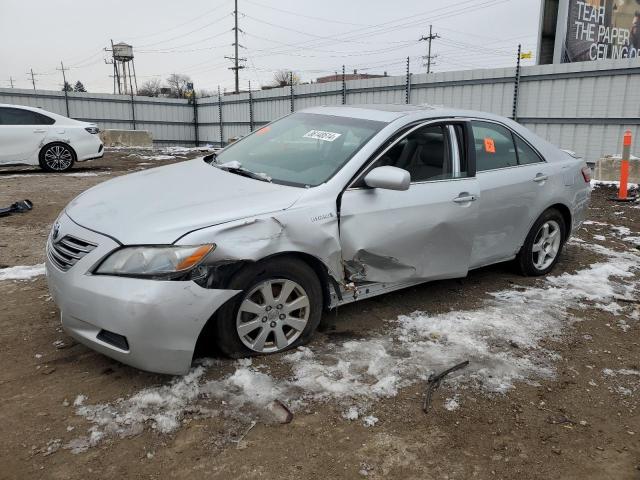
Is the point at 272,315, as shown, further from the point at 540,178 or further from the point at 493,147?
the point at 540,178

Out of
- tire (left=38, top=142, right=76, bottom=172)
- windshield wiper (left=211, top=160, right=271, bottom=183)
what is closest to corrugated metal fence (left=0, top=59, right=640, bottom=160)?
tire (left=38, top=142, right=76, bottom=172)

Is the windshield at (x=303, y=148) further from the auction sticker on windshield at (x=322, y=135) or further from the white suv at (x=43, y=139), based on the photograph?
the white suv at (x=43, y=139)

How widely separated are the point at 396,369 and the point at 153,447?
146cm

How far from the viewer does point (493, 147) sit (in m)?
4.51

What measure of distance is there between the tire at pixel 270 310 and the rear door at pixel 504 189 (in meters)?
1.66

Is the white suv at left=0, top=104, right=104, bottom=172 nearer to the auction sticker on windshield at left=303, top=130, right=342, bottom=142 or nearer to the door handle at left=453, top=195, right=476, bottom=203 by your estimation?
the auction sticker on windshield at left=303, top=130, right=342, bottom=142

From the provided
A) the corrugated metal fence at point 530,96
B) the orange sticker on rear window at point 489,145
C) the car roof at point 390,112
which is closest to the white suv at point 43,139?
the corrugated metal fence at point 530,96

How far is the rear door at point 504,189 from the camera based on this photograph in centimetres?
429

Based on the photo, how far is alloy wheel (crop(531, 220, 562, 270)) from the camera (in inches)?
197

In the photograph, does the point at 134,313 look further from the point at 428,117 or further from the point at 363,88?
the point at 363,88

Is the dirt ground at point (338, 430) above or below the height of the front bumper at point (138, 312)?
below

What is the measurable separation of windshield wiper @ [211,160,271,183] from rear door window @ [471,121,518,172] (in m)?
1.79

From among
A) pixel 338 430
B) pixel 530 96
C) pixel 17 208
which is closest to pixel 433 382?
pixel 338 430

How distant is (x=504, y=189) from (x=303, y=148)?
5.76 ft
